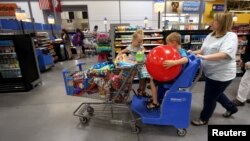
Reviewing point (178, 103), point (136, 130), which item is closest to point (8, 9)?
point (136, 130)

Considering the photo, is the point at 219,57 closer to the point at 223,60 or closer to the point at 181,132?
the point at 223,60

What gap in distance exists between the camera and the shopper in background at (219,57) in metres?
1.86

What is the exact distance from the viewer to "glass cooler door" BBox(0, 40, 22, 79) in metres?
4.12

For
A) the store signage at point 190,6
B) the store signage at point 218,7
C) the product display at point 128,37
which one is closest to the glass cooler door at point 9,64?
the product display at point 128,37

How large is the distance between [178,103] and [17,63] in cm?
429

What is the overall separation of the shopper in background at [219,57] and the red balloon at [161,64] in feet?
1.10

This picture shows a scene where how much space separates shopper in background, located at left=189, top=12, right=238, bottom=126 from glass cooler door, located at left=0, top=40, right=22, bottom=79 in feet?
14.7

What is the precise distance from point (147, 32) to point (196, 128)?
2.89m

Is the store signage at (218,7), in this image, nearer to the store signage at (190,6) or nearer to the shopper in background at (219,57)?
the store signage at (190,6)

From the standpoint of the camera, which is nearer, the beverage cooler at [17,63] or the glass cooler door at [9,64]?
the beverage cooler at [17,63]

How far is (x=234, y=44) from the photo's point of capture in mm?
1862

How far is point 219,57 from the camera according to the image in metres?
1.85

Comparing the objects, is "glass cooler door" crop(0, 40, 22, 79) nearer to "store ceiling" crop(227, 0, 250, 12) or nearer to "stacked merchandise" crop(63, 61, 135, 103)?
"stacked merchandise" crop(63, 61, 135, 103)

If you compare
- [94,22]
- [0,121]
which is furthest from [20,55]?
[94,22]
